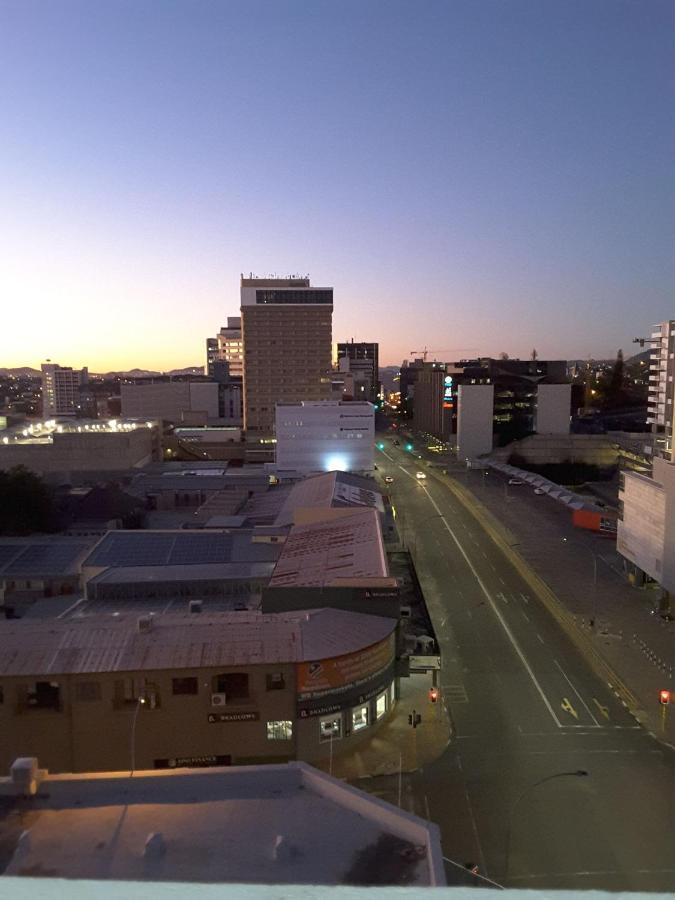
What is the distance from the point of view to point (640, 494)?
27.9m

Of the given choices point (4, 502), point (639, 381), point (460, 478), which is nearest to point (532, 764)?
point (4, 502)

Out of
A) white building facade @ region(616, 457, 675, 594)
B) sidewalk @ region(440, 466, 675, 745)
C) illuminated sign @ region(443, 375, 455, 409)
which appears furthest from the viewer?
illuminated sign @ region(443, 375, 455, 409)

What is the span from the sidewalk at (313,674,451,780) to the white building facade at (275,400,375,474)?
4425 centimetres

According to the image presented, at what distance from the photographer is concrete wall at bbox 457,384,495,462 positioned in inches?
2904

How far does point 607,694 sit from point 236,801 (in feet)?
52.3

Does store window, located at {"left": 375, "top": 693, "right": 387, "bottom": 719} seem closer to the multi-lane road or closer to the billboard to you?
the billboard

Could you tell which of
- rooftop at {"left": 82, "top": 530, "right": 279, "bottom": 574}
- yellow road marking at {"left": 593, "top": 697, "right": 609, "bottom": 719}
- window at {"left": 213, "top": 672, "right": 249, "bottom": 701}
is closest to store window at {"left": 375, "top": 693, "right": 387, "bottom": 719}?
window at {"left": 213, "top": 672, "right": 249, "bottom": 701}

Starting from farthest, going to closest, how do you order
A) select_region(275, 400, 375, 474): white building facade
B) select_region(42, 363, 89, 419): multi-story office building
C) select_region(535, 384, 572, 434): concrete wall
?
select_region(42, 363, 89, 419): multi-story office building < select_region(535, 384, 572, 434): concrete wall < select_region(275, 400, 375, 474): white building facade

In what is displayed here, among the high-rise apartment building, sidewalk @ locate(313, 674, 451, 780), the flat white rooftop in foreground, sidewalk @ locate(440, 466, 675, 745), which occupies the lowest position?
sidewalk @ locate(313, 674, 451, 780)

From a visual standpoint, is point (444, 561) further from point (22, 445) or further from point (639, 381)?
point (639, 381)

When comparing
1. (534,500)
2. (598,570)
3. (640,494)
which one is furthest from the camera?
(534,500)

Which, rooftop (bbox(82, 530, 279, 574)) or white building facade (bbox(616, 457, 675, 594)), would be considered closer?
white building facade (bbox(616, 457, 675, 594))

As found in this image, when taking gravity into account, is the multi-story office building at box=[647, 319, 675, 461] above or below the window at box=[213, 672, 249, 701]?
above

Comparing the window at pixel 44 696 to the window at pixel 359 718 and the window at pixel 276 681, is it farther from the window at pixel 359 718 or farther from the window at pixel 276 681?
the window at pixel 359 718
